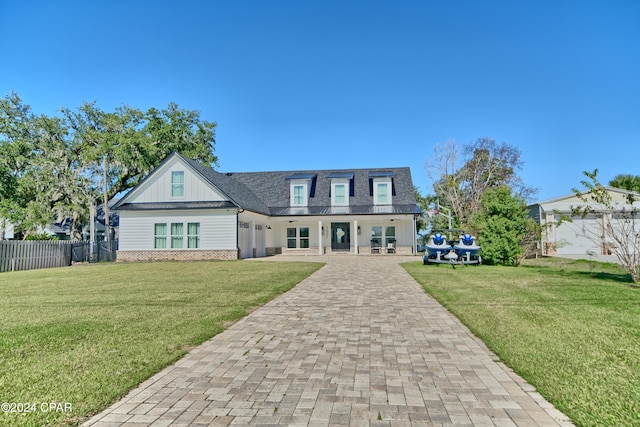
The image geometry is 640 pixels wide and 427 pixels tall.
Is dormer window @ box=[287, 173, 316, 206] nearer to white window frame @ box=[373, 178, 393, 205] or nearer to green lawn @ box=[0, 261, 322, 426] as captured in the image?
white window frame @ box=[373, 178, 393, 205]

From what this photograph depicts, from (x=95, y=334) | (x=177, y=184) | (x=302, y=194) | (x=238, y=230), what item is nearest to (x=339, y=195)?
(x=302, y=194)

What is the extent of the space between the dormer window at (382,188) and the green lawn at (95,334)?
56.7 ft

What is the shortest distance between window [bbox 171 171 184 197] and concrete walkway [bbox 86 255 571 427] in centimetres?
1804

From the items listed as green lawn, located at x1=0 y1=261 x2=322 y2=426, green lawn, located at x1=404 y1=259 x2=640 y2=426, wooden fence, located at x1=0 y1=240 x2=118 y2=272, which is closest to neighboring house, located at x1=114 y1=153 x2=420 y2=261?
wooden fence, located at x1=0 y1=240 x2=118 y2=272

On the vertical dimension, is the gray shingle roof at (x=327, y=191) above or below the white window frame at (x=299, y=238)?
above

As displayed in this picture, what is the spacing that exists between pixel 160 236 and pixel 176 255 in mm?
1709

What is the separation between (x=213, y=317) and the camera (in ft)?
20.4

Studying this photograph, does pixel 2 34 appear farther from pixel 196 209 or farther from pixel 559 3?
pixel 559 3

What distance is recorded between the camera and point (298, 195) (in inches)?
1085

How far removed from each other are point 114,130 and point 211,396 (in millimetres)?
31293

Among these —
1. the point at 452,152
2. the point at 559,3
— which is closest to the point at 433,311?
the point at 559,3

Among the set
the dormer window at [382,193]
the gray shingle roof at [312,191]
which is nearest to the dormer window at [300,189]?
the gray shingle roof at [312,191]

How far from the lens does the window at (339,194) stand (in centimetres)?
2673

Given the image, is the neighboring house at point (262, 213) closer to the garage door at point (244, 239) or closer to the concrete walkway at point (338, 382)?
the garage door at point (244, 239)
